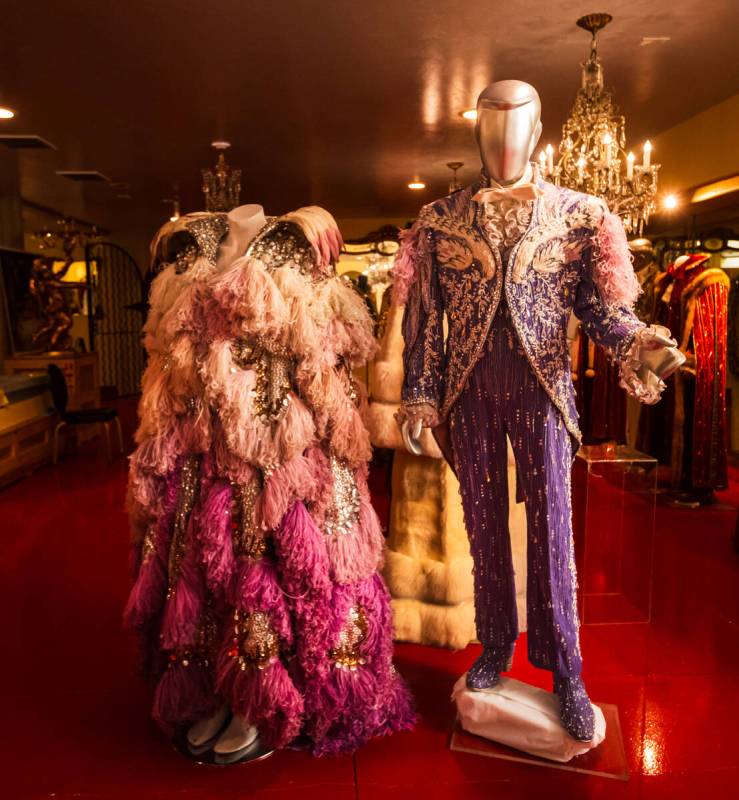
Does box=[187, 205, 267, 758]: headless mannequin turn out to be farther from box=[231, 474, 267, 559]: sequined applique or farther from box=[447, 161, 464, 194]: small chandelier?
box=[447, 161, 464, 194]: small chandelier

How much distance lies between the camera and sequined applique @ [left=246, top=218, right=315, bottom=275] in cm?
192

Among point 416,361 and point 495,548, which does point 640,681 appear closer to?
point 495,548

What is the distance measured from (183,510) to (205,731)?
0.64 meters

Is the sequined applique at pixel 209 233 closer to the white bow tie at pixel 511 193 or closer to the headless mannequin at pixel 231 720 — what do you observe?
the headless mannequin at pixel 231 720

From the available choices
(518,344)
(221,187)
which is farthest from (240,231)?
(221,187)

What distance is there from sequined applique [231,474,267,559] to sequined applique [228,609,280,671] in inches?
6.0

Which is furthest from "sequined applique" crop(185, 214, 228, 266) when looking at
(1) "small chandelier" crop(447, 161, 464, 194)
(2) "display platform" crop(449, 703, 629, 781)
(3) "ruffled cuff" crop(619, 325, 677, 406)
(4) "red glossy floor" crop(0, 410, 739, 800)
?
(1) "small chandelier" crop(447, 161, 464, 194)

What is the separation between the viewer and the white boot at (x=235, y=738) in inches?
79.8

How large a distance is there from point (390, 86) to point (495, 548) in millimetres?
3495

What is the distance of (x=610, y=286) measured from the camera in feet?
6.00

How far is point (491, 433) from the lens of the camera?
1970 mm

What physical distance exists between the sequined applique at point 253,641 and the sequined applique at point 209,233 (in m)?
0.89

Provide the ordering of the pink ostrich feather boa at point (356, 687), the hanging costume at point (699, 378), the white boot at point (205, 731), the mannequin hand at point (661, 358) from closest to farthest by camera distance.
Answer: the mannequin hand at point (661, 358) < the pink ostrich feather boa at point (356, 687) < the white boot at point (205, 731) < the hanging costume at point (699, 378)

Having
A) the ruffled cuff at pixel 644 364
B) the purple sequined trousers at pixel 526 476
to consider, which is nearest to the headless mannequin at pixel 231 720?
the purple sequined trousers at pixel 526 476
